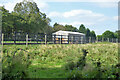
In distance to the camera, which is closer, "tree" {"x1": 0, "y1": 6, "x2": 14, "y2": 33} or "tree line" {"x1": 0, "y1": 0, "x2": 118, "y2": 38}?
"tree" {"x1": 0, "y1": 6, "x2": 14, "y2": 33}

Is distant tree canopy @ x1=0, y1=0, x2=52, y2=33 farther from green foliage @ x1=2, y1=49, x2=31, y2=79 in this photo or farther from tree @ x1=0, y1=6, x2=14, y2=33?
green foliage @ x1=2, y1=49, x2=31, y2=79

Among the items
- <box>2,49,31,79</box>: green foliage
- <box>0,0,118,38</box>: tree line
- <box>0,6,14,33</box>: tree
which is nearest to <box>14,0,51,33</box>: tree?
<box>0,0,118,38</box>: tree line

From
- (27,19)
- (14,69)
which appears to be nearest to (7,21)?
(27,19)

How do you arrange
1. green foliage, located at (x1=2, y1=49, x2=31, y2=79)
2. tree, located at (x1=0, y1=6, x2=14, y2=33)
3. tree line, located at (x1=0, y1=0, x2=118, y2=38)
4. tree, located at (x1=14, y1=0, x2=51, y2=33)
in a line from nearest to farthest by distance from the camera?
green foliage, located at (x1=2, y1=49, x2=31, y2=79) < tree, located at (x1=0, y1=6, x2=14, y2=33) < tree line, located at (x1=0, y1=0, x2=118, y2=38) < tree, located at (x1=14, y1=0, x2=51, y2=33)

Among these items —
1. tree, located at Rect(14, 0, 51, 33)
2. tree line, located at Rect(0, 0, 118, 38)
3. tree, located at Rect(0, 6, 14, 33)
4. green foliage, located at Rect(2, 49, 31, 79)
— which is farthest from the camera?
tree, located at Rect(14, 0, 51, 33)

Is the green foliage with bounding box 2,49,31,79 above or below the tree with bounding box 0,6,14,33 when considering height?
below

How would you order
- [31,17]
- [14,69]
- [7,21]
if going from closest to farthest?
[14,69]
[7,21]
[31,17]

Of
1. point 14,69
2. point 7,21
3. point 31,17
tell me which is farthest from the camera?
point 31,17

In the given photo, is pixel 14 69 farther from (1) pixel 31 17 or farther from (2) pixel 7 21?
(1) pixel 31 17

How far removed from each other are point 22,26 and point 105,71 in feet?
104

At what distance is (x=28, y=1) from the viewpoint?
35.8 metres

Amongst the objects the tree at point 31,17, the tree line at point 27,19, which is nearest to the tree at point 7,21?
the tree line at point 27,19

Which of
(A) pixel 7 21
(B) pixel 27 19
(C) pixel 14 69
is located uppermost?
(B) pixel 27 19

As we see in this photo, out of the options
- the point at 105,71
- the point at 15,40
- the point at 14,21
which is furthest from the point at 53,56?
the point at 14,21
